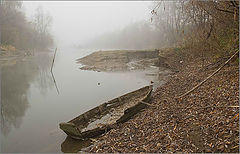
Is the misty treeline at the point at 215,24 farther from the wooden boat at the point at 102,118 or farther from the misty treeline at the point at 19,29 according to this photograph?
the misty treeline at the point at 19,29

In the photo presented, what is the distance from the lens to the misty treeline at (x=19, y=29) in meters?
33.5

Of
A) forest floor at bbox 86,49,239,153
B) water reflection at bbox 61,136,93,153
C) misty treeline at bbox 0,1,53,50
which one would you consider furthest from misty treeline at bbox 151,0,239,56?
misty treeline at bbox 0,1,53,50

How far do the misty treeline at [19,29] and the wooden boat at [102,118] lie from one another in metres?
26.8

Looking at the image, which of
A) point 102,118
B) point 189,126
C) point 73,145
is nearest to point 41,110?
point 102,118

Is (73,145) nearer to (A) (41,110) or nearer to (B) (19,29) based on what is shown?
(A) (41,110)

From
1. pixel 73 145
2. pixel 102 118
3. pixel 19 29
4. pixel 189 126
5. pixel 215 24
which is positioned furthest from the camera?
pixel 19 29

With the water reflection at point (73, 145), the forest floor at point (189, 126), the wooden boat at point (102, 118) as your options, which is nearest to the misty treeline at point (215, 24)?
the forest floor at point (189, 126)

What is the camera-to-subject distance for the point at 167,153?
389 cm

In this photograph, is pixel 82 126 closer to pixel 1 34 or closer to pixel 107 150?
pixel 107 150

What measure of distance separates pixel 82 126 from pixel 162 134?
3.27 metres

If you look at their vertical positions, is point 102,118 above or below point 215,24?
below

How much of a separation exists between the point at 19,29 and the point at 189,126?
4948cm

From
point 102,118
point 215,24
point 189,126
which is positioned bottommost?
point 102,118

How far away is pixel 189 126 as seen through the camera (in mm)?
4691
